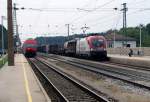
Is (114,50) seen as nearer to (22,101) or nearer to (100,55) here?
(100,55)

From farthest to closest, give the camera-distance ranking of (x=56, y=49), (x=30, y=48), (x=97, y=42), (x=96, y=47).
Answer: (x=56, y=49) → (x=30, y=48) → (x=97, y=42) → (x=96, y=47)

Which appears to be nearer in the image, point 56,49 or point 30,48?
point 30,48

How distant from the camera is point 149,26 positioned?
15350cm

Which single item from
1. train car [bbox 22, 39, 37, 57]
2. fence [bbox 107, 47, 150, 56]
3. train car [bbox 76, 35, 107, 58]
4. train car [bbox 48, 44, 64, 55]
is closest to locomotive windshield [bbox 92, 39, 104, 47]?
train car [bbox 76, 35, 107, 58]

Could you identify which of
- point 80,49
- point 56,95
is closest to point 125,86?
point 56,95

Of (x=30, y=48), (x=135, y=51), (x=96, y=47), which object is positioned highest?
(x=96, y=47)

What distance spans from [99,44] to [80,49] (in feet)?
25.9

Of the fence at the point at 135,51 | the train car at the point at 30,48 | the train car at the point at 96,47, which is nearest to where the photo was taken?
the train car at the point at 96,47

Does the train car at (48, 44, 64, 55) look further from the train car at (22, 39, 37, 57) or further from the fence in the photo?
the train car at (22, 39, 37, 57)

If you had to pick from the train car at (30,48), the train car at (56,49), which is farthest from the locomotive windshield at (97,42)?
the train car at (56,49)

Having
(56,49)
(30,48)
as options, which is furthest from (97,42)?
(56,49)

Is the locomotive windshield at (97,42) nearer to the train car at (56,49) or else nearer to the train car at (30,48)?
the train car at (30,48)

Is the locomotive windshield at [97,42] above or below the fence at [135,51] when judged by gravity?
above

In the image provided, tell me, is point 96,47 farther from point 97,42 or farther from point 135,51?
point 135,51
